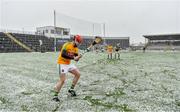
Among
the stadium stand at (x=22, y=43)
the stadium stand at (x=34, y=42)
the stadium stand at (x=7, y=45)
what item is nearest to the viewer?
the stadium stand at (x=7, y=45)

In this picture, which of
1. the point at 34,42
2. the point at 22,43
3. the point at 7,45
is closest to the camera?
the point at 7,45

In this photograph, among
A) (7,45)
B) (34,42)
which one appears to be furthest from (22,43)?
(7,45)

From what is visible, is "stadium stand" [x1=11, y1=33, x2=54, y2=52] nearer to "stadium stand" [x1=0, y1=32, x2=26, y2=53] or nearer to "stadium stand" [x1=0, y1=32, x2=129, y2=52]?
"stadium stand" [x1=0, y1=32, x2=129, y2=52]

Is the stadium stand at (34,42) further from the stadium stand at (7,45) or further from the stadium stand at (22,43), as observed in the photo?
the stadium stand at (7,45)

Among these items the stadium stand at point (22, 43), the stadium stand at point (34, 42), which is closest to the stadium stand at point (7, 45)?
Answer: the stadium stand at point (22, 43)

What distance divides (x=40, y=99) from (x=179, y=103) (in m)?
5.26

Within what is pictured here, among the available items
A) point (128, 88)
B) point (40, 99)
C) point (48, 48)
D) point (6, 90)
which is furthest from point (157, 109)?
point (48, 48)

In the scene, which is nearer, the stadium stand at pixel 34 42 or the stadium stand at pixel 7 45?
the stadium stand at pixel 7 45

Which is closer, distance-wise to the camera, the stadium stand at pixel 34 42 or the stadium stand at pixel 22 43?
the stadium stand at pixel 22 43

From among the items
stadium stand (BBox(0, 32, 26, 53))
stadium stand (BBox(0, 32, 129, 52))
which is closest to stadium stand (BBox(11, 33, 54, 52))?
stadium stand (BBox(0, 32, 129, 52))

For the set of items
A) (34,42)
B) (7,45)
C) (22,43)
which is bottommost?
(7,45)

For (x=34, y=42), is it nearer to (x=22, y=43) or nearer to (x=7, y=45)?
(x=22, y=43)

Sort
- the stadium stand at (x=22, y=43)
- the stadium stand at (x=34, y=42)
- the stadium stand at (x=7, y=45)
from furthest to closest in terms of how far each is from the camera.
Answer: the stadium stand at (x=34, y=42) < the stadium stand at (x=22, y=43) < the stadium stand at (x=7, y=45)

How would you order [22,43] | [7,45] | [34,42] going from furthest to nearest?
[34,42]
[22,43]
[7,45]
